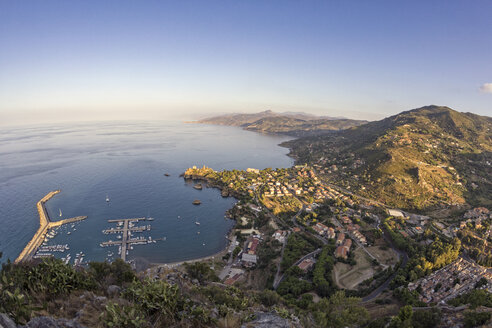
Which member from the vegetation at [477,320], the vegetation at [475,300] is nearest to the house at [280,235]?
the vegetation at [475,300]

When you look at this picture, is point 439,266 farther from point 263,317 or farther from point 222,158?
point 222,158

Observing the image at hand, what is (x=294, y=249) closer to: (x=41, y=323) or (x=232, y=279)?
(x=232, y=279)

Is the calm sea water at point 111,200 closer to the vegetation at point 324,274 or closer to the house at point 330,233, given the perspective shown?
the vegetation at point 324,274

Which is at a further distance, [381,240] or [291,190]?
[291,190]

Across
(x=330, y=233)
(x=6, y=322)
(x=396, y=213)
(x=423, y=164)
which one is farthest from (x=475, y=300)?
(x=423, y=164)

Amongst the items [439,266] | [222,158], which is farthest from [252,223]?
[222,158]

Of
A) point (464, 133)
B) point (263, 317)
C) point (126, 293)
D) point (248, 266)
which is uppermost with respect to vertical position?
point (464, 133)

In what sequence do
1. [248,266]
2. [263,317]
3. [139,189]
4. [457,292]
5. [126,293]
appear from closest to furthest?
[126,293]
[263,317]
[457,292]
[248,266]
[139,189]
